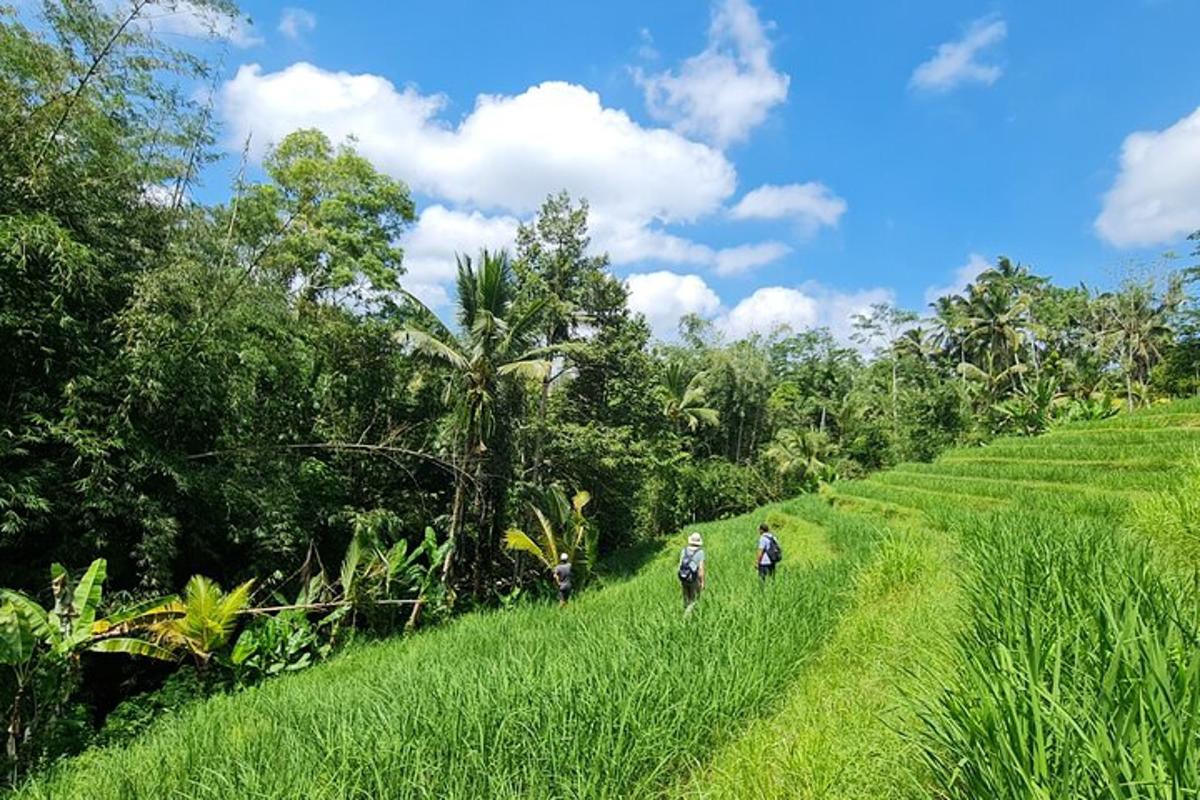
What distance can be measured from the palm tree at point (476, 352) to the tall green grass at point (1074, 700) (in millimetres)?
10971

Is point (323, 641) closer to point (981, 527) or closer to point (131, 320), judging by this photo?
point (131, 320)

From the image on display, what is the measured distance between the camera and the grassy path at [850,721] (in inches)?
117

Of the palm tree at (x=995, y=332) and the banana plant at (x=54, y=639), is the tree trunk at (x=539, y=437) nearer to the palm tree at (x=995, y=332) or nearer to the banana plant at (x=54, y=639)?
the banana plant at (x=54, y=639)

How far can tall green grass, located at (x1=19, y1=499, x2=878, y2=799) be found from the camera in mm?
3156

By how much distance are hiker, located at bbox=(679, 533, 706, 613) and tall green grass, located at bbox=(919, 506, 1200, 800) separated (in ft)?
16.8

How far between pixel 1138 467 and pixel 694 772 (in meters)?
13.0

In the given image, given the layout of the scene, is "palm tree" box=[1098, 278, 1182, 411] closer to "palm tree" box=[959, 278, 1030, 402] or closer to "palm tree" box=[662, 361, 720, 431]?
"palm tree" box=[959, 278, 1030, 402]

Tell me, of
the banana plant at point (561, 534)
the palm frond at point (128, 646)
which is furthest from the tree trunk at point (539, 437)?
the palm frond at point (128, 646)

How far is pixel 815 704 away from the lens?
4.25 m

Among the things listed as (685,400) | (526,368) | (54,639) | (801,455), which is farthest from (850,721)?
(801,455)

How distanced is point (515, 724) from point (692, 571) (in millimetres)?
5226

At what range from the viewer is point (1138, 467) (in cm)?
1164

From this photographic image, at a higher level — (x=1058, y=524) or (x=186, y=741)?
(x=1058, y=524)

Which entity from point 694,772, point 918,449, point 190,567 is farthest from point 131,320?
point 918,449
